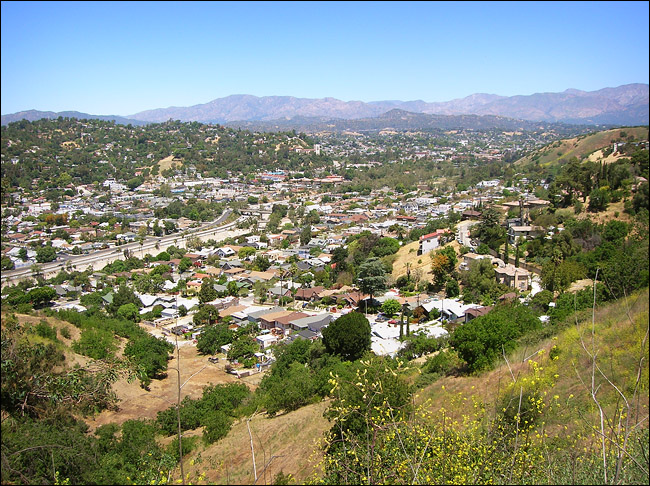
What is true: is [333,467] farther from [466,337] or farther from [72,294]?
[72,294]

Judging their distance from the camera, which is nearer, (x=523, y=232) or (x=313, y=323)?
(x=313, y=323)

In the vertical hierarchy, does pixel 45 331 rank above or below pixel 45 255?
above

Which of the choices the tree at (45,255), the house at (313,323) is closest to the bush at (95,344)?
the house at (313,323)

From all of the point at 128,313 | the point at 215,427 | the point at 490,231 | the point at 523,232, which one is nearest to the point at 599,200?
the point at 523,232

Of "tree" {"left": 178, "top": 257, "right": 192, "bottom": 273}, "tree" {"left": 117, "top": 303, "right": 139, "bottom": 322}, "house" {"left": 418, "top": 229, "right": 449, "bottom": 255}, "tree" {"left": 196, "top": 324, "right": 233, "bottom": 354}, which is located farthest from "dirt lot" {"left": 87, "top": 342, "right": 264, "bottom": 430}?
"house" {"left": 418, "top": 229, "right": 449, "bottom": 255}

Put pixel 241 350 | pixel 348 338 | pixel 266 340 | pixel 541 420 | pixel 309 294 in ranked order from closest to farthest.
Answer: pixel 541 420
pixel 348 338
pixel 241 350
pixel 266 340
pixel 309 294

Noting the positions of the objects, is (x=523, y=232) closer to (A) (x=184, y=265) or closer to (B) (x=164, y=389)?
(B) (x=164, y=389)
